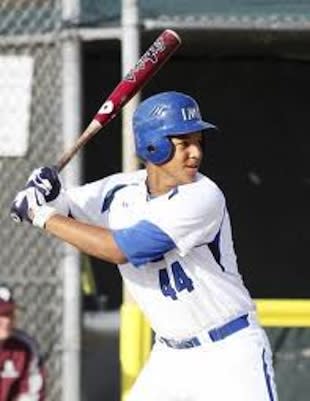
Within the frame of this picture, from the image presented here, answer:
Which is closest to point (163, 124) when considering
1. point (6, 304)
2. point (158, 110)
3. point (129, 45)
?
point (158, 110)

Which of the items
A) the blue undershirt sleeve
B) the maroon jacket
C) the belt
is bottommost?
the belt

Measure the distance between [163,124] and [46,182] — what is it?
441 mm

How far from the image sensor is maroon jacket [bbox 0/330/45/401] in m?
5.53

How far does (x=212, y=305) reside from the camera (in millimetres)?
4445

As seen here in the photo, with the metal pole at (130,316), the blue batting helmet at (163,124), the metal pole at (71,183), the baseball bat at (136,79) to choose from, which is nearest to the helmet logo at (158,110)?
the blue batting helmet at (163,124)

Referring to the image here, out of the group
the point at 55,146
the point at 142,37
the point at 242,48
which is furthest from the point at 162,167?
the point at 242,48

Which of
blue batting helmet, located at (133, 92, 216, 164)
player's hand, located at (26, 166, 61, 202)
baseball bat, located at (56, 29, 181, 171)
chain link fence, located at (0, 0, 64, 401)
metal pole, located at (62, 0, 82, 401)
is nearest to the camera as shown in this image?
blue batting helmet, located at (133, 92, 216, 164)

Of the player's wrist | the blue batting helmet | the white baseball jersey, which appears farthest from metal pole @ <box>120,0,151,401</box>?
the player's wrist

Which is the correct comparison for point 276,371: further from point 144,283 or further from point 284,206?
point 284,206

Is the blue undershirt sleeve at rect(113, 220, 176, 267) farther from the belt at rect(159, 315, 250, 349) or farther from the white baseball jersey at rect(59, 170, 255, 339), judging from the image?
the belt at rect(159, 315, 250, 349)

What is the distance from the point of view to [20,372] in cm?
554

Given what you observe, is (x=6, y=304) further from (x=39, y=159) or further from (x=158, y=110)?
(x=158, y=110)

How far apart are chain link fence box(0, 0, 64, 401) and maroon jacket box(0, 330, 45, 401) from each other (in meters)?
0.17

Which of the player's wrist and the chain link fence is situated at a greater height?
the chain link fence
